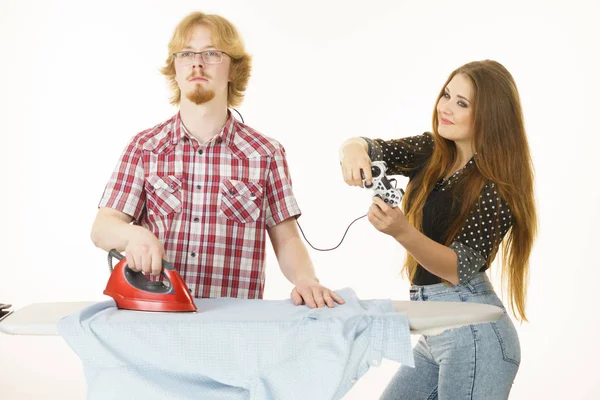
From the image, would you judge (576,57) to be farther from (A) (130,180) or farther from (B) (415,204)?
(A) (130,180)

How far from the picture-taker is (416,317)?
2.08 m

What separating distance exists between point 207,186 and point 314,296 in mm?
624

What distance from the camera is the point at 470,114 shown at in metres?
2.54

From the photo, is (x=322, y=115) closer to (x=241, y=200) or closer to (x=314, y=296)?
(x=241, y=200)

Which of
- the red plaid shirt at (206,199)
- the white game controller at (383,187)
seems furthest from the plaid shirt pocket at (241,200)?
the white game controller at (383,187)

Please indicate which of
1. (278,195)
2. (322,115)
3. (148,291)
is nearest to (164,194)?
(278,195)

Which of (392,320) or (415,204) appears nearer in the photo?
(392,320)

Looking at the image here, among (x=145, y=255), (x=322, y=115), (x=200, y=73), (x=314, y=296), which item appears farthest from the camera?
(x=322, y=115)

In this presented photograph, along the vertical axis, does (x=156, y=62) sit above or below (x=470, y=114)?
above

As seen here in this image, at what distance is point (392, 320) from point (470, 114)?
2.71ft

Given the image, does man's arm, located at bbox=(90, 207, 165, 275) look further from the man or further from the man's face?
the man's face

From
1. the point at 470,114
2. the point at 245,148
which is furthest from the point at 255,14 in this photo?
the point at 470,114

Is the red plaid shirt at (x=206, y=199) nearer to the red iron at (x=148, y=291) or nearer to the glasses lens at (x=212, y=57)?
the glasses lens at (x=212, y=57)

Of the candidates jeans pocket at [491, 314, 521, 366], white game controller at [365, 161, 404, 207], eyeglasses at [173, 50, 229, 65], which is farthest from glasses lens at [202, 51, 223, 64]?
jeans pocket at [491, 314, 521, 366]
